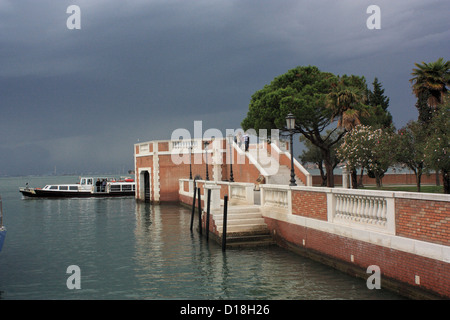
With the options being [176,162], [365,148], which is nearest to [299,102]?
[365,148]

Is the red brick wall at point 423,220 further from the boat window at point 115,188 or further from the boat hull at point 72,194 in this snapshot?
the boat window at point 115,188

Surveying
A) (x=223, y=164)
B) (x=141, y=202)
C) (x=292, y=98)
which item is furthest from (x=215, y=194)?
(x=141, y=202)

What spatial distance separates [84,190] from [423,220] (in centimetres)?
4947

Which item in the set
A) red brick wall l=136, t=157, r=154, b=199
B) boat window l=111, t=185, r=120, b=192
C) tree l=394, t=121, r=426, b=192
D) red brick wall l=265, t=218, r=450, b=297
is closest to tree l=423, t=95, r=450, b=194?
tree l=394, t=121, r=426, b=192

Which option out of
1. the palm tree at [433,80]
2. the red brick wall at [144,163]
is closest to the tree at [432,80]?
the palm tree at [433,80]

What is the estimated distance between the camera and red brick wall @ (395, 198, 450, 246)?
810 centimetres

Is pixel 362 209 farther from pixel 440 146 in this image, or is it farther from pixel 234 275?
pixel 440 146

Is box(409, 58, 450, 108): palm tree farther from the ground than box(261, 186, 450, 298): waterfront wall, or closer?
farther from the ground

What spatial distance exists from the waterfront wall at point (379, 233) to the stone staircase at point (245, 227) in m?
1.35

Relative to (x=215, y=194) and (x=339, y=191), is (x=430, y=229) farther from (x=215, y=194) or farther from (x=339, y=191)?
(x=215, y=194)

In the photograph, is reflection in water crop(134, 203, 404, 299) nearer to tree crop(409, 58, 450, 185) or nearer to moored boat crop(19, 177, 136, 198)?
tree crop(409, 58, 450, 185)

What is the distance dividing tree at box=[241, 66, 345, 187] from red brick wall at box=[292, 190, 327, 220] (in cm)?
1780

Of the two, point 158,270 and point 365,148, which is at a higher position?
point 365,148

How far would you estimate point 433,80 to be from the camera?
26500mm
